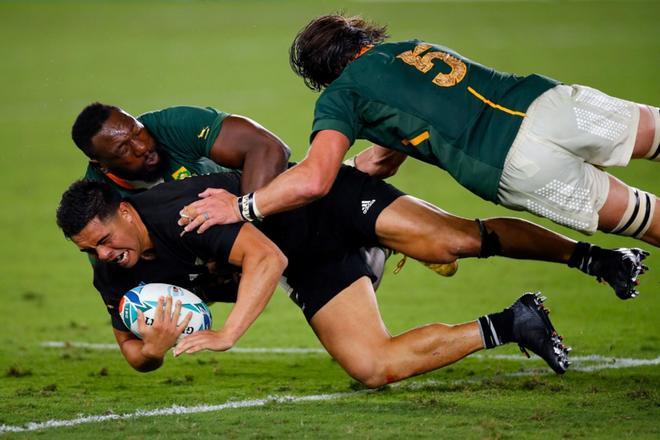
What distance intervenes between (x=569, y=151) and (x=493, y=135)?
0.44 m

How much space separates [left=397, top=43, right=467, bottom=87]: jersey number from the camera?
6402mm

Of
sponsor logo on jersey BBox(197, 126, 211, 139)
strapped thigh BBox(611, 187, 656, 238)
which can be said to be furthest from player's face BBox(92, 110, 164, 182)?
strapped thigh BBox(611, 187, 656, 238)

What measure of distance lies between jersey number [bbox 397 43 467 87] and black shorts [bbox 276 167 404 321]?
3.23 feet

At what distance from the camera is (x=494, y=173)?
20.7 feet

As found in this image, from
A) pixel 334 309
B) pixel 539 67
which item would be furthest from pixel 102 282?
pixel 539 67

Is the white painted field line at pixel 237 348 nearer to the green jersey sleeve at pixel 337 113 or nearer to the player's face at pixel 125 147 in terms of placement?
the player's face at pixel 125 147

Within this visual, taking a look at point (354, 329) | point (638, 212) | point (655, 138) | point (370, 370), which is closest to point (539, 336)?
point (638, 212)

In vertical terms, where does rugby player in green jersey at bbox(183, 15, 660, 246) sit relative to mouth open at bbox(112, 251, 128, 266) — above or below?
above

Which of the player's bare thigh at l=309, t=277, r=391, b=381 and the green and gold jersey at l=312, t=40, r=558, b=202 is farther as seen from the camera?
the player's bare thigh at l=309, t=277, r=391, b=381

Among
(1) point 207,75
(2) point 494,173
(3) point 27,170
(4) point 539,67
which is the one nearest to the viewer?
(2) point 494,173

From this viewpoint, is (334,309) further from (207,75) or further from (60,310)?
(207,75)

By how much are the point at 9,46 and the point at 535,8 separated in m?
15.0

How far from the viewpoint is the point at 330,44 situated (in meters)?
6.85

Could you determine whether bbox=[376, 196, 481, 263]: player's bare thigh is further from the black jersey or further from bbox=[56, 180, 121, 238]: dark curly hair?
bbox=[56, 180, 121, 238]: dark curly hair
